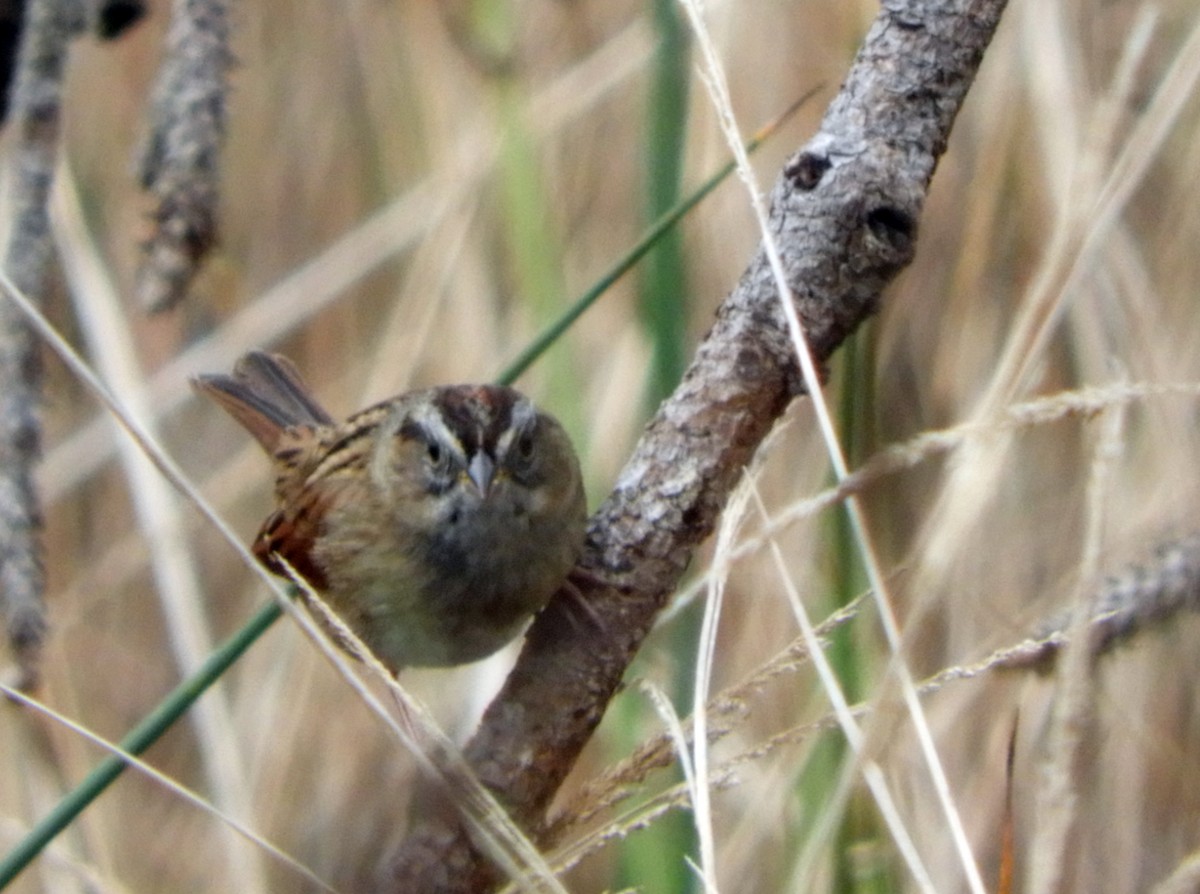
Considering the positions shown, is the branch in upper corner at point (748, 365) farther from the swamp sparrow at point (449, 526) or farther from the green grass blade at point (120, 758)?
the swamp sparrow at point (449, 526)

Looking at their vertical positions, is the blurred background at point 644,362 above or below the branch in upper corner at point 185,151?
below

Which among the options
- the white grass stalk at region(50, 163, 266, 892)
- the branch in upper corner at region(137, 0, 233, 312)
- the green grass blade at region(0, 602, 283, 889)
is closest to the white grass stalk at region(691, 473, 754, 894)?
the green grass blade at region(0, 602, 283, 889)

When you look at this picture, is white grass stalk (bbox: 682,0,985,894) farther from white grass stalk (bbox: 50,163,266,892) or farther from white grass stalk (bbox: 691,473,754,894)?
white grass stalk (bbox: 50,163,266,892)

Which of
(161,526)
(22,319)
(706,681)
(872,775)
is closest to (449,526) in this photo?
(22,319)

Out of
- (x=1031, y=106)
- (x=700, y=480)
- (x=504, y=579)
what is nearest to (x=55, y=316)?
(x=504, y=579)

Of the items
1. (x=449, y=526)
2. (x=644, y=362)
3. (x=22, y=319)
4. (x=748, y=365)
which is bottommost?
(x=644, y=362)

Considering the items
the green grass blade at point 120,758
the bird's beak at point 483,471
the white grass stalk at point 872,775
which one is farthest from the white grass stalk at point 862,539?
the bird's beak at point 483,471

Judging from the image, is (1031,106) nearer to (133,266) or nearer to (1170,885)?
(1170,885)

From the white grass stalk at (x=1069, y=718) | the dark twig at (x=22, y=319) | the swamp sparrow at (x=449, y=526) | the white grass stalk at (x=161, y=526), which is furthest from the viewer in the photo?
the white grass stalk at (x=161, y=526)

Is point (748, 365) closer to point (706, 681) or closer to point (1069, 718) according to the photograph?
point (706, 681)
